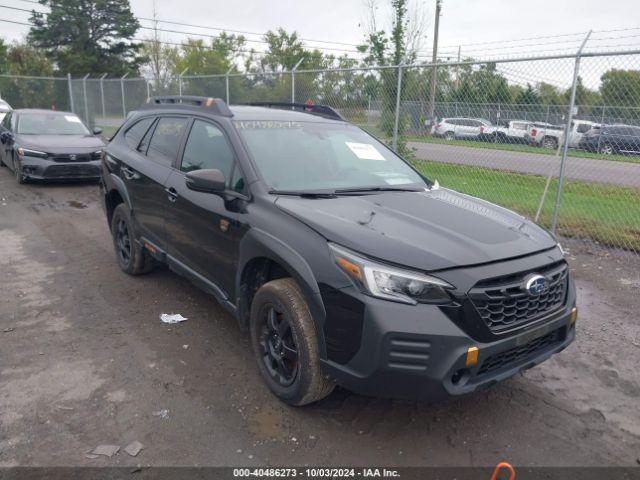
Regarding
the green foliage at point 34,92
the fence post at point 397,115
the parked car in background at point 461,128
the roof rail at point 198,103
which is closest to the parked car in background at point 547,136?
the parked car in background at point 461,128

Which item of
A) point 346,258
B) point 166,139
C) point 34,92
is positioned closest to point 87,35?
point 34,92

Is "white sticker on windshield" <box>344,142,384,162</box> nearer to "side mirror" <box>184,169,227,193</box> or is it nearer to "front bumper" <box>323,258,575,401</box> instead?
"side mirror" <box>184,169,227,193</box>

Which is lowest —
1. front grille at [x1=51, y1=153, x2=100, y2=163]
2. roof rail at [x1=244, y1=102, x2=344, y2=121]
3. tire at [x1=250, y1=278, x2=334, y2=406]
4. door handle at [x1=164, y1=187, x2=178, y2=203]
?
tire at [x1=250, y1=278, x2=334, y2=406]

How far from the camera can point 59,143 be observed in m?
10.2

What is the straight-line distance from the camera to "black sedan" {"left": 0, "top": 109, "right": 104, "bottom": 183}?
9.93 metres

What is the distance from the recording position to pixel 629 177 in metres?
6.92

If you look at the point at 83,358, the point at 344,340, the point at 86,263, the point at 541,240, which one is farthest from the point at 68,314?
the point at 541,240

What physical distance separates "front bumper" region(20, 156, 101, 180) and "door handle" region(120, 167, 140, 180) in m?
5.81

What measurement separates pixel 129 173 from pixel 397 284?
133 inches

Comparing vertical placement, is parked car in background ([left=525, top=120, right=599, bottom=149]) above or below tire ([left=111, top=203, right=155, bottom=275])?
above

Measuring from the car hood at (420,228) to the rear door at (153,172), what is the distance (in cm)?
159

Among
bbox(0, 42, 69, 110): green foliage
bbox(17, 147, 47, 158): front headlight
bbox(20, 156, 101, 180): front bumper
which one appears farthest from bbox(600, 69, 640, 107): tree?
bbox(0, 42, 69, 110): green foliage

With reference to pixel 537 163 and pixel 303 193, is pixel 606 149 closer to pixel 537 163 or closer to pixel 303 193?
pixel 537 163

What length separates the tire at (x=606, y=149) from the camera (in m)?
6.48
